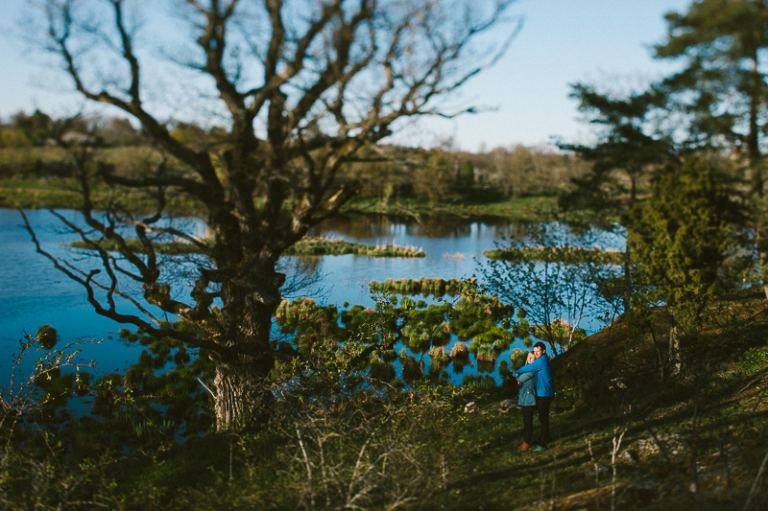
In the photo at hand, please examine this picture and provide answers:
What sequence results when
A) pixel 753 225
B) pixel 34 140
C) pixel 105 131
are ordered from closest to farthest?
pixel 34 140 → pixel 105 131 → pixel 753 225

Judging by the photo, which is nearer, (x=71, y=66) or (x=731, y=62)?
(x=71, y=66)

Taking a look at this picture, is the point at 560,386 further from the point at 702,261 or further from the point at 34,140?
Answer: the point at 34,140

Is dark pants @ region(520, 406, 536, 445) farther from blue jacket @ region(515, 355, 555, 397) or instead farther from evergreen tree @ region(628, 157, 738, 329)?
evergreen tree @ region(628, 157, 738, 329)

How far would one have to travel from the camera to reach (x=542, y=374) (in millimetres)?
8102

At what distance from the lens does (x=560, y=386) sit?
11.8 metres

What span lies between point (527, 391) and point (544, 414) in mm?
414

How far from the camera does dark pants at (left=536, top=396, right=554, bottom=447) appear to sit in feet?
26.5

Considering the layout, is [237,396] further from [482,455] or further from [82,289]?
[82,289]

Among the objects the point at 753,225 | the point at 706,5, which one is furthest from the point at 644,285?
the point at 706,5

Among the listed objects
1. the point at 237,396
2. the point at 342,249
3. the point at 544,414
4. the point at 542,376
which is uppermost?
the point at 542,376

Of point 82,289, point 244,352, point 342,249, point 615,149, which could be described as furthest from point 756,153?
point 82,289

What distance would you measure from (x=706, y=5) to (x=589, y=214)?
6.36m

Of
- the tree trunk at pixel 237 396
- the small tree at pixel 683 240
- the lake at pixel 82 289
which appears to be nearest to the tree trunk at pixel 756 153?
the small tree at pixel 683 240

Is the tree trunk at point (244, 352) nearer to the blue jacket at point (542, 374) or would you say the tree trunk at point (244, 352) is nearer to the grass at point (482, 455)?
the grass at point (482, 455)
